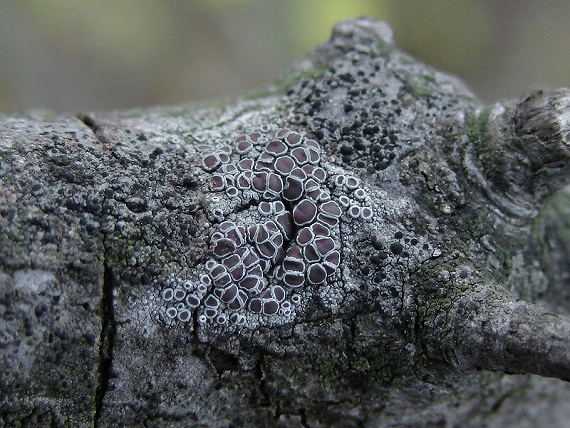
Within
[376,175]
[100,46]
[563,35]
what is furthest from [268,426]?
[563,35]

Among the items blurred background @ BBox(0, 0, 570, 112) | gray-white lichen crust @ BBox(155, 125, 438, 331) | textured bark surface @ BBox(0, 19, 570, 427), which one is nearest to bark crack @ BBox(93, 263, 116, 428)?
textured bark surface @ BBox(0, 19, 570, 427)

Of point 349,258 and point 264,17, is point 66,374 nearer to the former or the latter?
point 349,258

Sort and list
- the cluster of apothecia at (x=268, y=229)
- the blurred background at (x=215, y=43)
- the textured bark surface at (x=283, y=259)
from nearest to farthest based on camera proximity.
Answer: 1. the textured bark surface at (x=283, y=259)
2. the cluster of apothecia at (x=268, y=229)
3. the blurred background at (x=215, y=43)

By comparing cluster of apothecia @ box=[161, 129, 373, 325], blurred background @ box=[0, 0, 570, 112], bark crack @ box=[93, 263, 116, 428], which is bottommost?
bark crack @ box=[93, 263, 116, 428]

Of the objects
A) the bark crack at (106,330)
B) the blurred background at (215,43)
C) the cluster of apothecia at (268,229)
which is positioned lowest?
the bark crack at (106,330)

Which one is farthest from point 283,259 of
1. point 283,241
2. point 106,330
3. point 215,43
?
point 215,43

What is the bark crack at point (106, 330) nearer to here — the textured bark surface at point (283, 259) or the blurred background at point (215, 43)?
the textured bark surface at point (283, 259)

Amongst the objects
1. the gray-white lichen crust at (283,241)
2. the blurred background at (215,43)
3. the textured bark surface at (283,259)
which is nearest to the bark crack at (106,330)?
the textured bark surface at (283,259)

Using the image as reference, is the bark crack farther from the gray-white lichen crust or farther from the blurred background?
the blurred background
